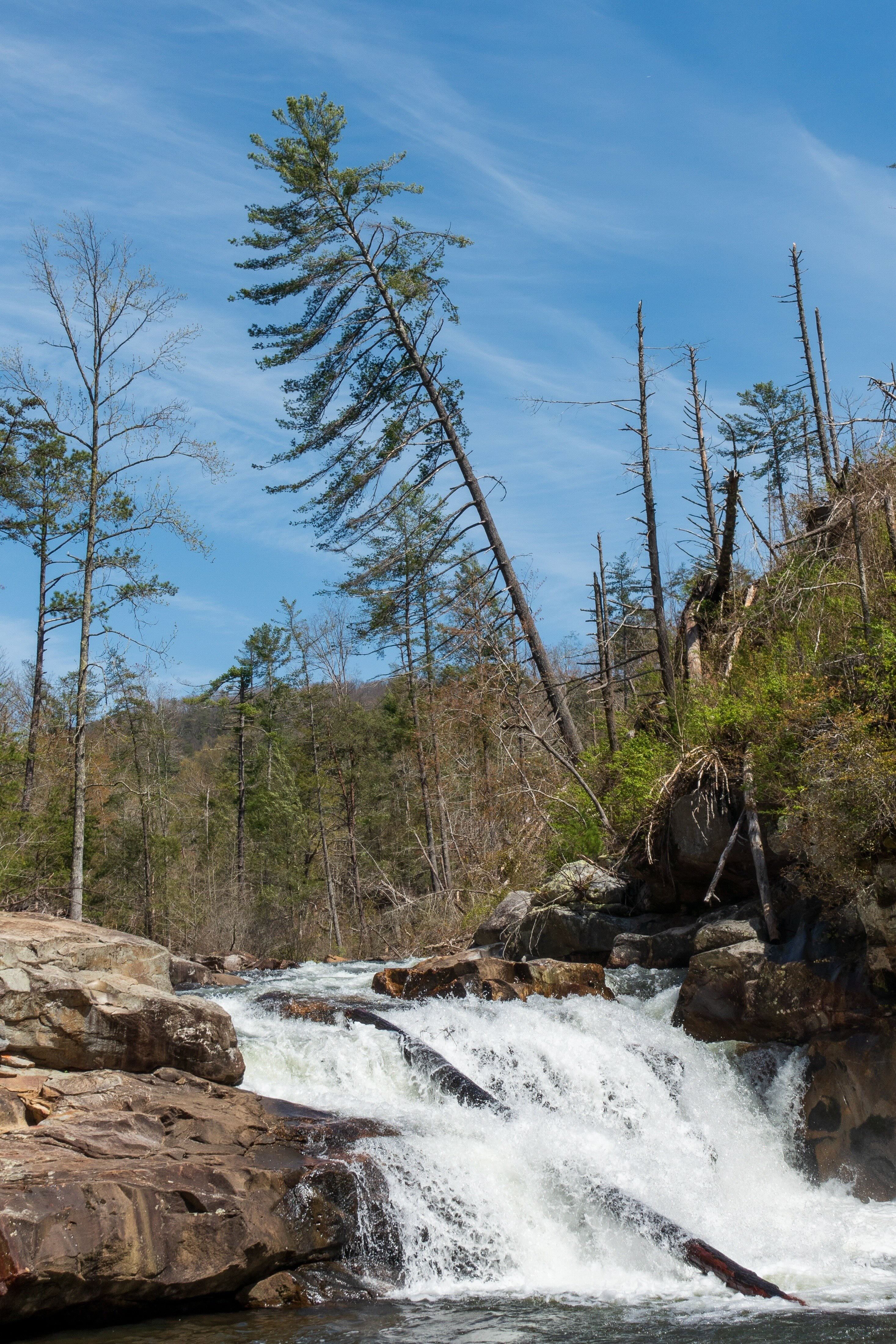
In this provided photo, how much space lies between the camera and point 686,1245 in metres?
6.25

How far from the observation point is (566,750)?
1716 cm

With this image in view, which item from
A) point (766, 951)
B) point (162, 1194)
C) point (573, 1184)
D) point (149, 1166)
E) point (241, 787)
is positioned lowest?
point (573, 1184)

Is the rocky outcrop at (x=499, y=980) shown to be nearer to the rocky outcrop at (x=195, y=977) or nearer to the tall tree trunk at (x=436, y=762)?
the rocky outcrop at (x=195, y=977)

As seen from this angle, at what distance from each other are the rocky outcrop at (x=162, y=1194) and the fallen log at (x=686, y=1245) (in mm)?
1567

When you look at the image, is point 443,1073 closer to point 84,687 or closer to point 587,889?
point 587,889

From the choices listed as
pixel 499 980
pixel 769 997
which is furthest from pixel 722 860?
pixel 499 980

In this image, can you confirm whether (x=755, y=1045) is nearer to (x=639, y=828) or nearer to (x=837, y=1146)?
(x=837, y=1146)

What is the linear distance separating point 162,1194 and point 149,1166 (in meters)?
0.27

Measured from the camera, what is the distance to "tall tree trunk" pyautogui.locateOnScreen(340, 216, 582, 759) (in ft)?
53.2

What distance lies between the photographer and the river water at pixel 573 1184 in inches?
212

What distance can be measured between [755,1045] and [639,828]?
11.0 ft

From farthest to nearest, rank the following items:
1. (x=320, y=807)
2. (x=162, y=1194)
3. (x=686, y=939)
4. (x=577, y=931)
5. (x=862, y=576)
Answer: (x=320, y=807) → (x=577, y=931) → (x=686, y=939) → (x=862, y=576) → (x=162, y=1194)

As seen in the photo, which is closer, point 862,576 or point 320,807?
point 862,576

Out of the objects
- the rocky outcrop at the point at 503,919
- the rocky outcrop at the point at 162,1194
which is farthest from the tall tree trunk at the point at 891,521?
the rocky outcrop at the point at 162,1194
